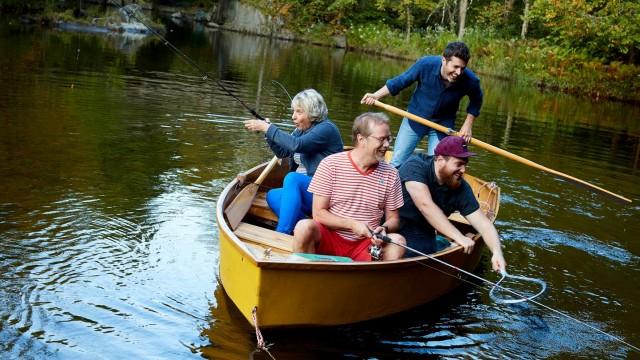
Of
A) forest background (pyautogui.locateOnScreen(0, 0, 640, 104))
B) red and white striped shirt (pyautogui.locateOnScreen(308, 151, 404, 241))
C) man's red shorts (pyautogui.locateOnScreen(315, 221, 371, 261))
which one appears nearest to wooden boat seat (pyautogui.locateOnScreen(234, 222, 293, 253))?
man's red shorts (pyautogui.locateOnScreen(315, 221, 371, 261))

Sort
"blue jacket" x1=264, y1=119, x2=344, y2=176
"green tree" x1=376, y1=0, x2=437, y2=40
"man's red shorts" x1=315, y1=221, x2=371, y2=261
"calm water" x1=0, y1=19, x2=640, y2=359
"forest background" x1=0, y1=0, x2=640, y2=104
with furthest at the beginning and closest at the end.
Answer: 1. "green tree" x1=376, y1=0, x2=437, y2=40
2. "forest background" x1=0, y1=0, x2=640, y2=104
3. "blue jacket" x1=264, y1=119, x2=344, y2=176
4. "man's red shorts" x1=315, y1=221, x2=371, y2=261
5. "calm water" x1=0, y1=19, x2=640, y2=359

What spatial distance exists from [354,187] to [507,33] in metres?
35.0

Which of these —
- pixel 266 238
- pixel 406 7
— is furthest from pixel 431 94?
pixel 406 7

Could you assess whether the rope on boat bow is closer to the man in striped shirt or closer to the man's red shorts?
the man in striped shirt

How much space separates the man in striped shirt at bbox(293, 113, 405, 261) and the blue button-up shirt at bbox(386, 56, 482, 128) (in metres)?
2.25

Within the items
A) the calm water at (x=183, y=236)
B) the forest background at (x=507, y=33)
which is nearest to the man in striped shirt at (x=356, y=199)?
the calm water at (x=183, y=236)

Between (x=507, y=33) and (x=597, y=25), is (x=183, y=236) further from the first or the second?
(x=507, y=33)

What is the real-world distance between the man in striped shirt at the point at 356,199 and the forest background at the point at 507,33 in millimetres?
22929

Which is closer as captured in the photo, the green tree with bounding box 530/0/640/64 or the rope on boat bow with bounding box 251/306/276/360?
the rope on boat bow with bounding box 251/306/276/360

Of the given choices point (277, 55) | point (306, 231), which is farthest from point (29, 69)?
point (277, 55)

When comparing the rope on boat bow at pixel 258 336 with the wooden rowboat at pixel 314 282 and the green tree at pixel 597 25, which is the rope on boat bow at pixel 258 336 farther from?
the green tree at pixel 597 25

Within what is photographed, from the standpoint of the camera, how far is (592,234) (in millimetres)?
8789

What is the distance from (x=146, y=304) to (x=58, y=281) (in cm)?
69

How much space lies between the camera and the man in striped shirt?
5.22m
